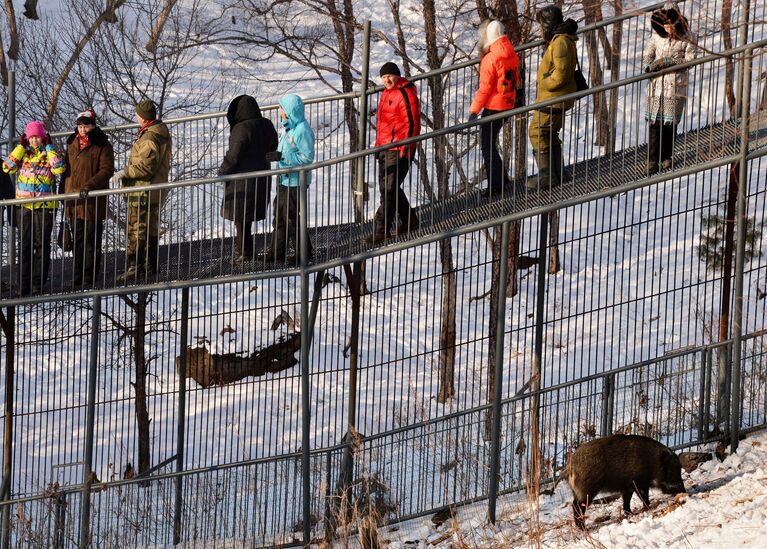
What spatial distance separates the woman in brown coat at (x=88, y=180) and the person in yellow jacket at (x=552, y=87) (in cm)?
409

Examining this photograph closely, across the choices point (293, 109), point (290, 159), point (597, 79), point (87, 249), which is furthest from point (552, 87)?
point (597, 79)

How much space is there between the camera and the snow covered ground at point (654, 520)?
30.8ft

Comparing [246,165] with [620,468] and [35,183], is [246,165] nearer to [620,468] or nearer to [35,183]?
[35,183]

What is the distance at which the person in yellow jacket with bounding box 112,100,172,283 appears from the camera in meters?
11.8

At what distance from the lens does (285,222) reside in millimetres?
11344

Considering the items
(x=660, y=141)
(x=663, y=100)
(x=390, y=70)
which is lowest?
(x=660, y=141)

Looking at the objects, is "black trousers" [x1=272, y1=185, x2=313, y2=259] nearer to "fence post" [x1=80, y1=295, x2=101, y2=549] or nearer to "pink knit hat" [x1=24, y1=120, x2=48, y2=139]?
"fence post" [x1=80, y1=295, x2=101, y2=549]

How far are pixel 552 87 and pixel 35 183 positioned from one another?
5.09 meters

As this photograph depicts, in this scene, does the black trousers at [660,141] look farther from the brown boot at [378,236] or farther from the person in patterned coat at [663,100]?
the brown boot at [378,236]

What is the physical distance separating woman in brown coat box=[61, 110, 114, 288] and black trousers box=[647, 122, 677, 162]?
5.10m

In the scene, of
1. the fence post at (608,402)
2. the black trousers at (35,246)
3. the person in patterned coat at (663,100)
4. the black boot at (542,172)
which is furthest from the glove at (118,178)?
the fence post at (608,402)

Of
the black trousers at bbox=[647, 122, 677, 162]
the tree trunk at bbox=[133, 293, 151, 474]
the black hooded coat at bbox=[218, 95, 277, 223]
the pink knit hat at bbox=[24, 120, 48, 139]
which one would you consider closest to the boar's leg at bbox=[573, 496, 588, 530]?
the black trousers at bbox=[647, 122, 677, 162]

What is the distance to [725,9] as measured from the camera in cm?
1038

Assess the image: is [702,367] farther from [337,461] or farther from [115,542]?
[115,542]
